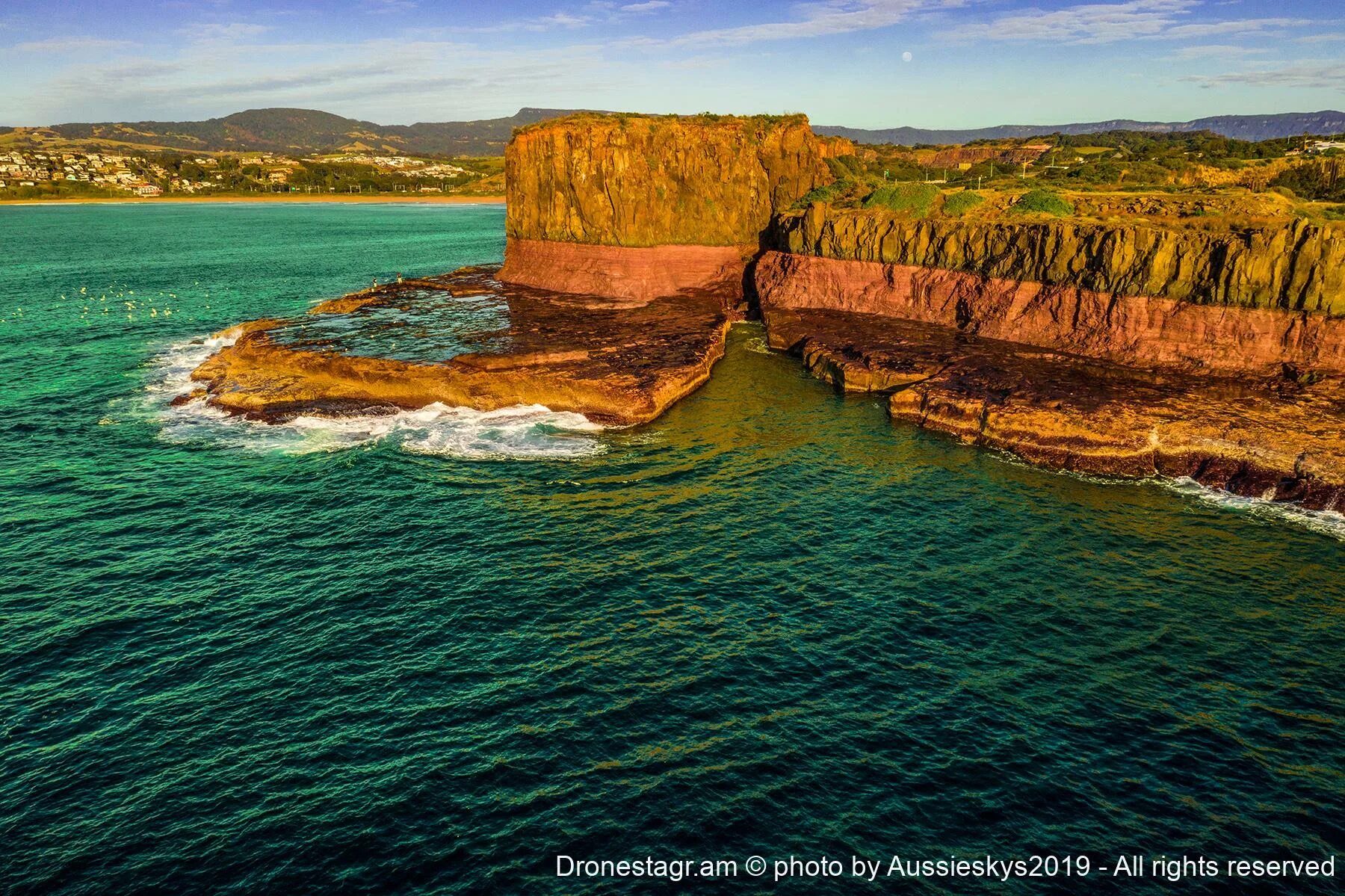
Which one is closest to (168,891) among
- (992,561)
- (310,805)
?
(310,805)

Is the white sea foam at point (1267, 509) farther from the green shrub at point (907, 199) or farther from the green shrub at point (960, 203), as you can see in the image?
the green shrub at point (907, 199)

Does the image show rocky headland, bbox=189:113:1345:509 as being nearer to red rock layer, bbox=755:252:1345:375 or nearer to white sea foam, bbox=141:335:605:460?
red rock layer, bbox=755:252:1345:375

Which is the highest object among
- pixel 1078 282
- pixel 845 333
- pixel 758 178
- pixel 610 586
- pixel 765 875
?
pixel 758 178

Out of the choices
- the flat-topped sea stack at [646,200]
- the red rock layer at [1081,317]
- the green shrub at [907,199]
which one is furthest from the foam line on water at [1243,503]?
the flat-topped sea stack at [646,200]

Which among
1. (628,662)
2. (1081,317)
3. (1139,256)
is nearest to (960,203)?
(1081,317)

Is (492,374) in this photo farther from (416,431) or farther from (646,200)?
(646,200)

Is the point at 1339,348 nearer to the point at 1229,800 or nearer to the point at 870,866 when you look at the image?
the point at 1229,800
